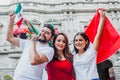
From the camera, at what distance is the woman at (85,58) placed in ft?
13.1

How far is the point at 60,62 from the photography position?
13.5ft

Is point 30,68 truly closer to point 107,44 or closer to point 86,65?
point 86,65

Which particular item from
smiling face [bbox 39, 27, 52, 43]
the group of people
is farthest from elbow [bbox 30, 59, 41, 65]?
smiling face [bbox 39, 27, 52, 43]

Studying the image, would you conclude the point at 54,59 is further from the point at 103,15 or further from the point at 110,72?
the point at 110,72

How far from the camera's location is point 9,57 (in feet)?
71.1

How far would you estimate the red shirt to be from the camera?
Result: 4.07m

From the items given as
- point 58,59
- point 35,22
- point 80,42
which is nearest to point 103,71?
A: point 80,42

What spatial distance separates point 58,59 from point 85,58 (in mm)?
415

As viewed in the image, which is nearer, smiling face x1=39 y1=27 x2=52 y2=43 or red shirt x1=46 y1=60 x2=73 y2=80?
red shirt x1=46 y1=60 x2=73 y2=80

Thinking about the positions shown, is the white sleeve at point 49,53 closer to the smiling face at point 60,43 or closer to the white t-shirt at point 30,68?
the white t-shirt at point 30,68

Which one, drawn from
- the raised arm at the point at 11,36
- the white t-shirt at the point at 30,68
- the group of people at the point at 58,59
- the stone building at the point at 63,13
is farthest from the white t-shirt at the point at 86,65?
the stone building at the point at 63,13

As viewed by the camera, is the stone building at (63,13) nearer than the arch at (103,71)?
No

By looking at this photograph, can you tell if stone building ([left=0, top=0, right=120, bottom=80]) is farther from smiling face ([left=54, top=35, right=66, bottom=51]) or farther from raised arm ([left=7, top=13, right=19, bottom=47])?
smiling face ([left=54, top=35, right=66, bottom=51])

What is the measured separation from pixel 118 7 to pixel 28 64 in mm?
21091
